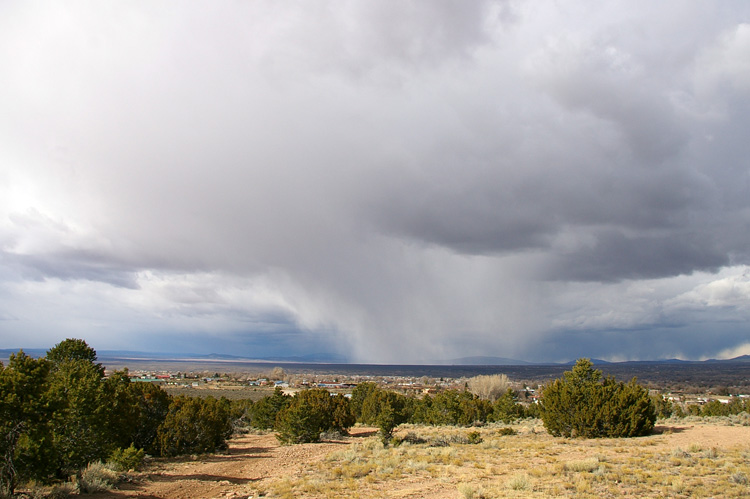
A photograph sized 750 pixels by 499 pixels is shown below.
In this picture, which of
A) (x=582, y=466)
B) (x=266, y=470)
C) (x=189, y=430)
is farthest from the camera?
(x=189, y=430)

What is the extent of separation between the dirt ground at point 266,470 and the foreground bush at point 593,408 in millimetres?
1490

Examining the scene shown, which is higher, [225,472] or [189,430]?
[189,430]

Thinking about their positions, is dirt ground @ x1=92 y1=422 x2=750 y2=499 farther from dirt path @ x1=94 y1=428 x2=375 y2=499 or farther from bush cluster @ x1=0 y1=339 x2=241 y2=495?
bush cluster @ x1=0 y1=339 x2=241 y2=495

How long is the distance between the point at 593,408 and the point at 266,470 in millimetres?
23910

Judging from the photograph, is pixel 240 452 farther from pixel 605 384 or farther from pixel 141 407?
pixel 605 384

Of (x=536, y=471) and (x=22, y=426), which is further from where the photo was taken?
(x=536, y=471)

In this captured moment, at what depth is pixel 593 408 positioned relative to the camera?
34188 millimetres

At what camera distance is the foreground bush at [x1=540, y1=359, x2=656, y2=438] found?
33594 millimetres

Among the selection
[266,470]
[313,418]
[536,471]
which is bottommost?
[266,470]

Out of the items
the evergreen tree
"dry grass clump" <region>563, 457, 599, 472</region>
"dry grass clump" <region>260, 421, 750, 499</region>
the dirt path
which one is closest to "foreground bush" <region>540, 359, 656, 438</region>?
"dry grass clump" <region>260, 421, 750, 499</region>

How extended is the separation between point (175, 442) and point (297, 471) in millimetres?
11021

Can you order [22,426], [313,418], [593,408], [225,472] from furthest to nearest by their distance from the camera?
[313,418], [593,408], [225,472], [22,426]

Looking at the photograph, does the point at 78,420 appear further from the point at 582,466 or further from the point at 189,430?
the point at 582,466

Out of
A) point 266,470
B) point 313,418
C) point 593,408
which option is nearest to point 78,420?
point 266,470
